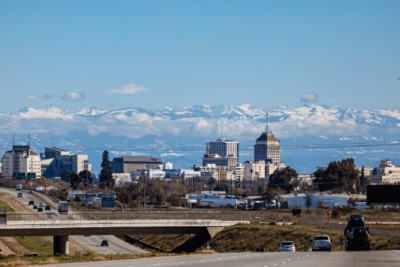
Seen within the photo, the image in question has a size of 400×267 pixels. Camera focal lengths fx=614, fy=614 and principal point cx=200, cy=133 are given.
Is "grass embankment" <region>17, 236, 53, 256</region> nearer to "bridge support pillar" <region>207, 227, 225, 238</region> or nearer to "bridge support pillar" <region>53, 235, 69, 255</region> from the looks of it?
"bridge support pillar" <region>53, 235, 69, 255</region>

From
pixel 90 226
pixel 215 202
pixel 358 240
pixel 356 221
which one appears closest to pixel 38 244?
pixel 90 226

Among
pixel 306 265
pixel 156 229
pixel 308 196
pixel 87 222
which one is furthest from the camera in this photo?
pixel 308 196

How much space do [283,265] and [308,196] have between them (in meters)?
137

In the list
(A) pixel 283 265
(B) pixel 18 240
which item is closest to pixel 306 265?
(A) pixel 283 265

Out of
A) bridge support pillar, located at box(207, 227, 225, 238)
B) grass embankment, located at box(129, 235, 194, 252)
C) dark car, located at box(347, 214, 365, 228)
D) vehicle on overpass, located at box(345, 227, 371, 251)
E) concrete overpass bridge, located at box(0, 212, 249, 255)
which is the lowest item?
grass embankment, located at box(129, 235, 194, 252)

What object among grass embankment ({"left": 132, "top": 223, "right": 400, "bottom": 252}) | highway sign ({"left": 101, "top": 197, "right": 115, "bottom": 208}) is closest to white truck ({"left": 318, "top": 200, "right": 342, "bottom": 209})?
highway sign ({"left": 101, "top": 197, "right": 115, "bottom": 208})

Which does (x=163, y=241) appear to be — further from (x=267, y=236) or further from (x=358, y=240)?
(x=358, y=240)

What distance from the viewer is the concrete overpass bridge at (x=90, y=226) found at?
8375 cm

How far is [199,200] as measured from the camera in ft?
591

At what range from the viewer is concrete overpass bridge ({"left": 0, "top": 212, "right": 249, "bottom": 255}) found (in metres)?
83.8

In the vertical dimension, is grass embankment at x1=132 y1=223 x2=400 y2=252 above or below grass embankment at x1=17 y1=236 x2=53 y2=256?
above

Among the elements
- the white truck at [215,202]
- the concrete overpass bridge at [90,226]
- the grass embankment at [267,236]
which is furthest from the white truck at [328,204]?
the grass embankment at [267,236]

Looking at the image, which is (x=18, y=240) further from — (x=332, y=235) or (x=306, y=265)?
(x=306, y=265)

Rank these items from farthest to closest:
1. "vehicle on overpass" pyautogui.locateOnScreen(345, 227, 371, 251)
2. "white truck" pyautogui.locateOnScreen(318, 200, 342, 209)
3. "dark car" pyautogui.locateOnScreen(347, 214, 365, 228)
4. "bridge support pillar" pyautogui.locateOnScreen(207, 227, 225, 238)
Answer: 1. "white truck" pyautogui.locateOnScreen(318, 200, 342, 209)
2. "bridge support pillar" pyautogui.locateOnScreen(207, 227, 225, 238)
3. "dark car" pyautogui.locateOnScreen(347, 214, 365, 228)
4. "vehicle on overpass" pyautogui.locateOnScreen(345, 227, 371, 251)
